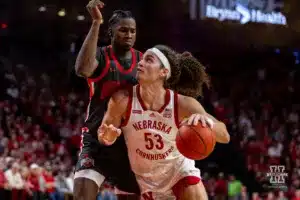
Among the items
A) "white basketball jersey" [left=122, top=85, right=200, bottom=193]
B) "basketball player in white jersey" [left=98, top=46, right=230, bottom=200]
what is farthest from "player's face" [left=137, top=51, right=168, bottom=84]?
"white basketball jersey" [left=122, top=85, right=200, bottom=193]

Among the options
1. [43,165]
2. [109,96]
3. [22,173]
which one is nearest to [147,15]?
[43,165]

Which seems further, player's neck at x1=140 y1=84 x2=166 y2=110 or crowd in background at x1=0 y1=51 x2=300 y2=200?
crowd in background at x1=0 y1=51 x2=300 y2=200

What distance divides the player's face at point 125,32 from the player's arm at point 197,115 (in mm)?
724

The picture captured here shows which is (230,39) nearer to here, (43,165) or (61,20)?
(61,20)

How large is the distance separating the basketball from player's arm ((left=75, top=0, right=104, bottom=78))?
951mm

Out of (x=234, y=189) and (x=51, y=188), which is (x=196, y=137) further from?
(x=234, y=189)

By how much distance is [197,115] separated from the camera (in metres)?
4.38

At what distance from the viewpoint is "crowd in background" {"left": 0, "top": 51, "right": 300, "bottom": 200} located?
38.0 feet

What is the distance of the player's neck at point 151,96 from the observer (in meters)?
4.73

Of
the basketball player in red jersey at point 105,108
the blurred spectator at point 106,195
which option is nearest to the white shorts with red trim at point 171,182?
the basketball player in red jersey at point 105,108

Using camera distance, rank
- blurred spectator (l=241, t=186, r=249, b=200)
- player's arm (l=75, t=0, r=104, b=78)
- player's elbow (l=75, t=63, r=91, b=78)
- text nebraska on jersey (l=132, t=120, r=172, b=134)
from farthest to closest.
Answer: blurred spectator (l=241, t=186, r=249, b=200) < player's elbow (l=75, t=63, r=91, b=78) < player's arm (l=75, t=0, r=104, b=78) < text nebraska on jersey (l=132, t=120, r=172, b=134)

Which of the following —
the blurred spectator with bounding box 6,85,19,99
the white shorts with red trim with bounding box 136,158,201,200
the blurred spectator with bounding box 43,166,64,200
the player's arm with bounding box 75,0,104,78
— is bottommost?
the blurred spectator with bounding box 43,166,64,200

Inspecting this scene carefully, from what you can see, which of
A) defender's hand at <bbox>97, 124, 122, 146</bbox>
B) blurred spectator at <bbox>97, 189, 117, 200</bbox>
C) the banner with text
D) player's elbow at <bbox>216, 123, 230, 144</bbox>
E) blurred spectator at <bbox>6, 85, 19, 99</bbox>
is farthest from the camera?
the banner with text

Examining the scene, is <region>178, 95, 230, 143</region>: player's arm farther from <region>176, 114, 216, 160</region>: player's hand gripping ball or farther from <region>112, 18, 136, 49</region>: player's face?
<region>112, 18, 136, 49</region>: player's face
